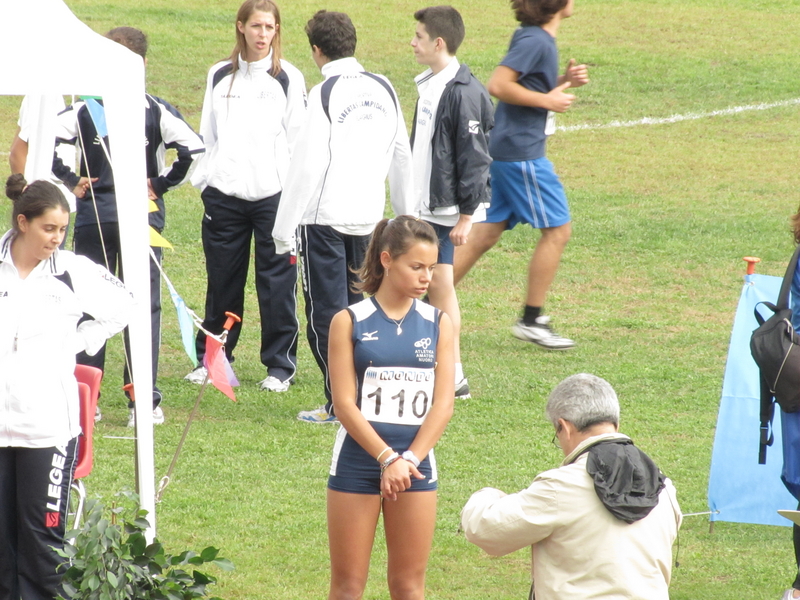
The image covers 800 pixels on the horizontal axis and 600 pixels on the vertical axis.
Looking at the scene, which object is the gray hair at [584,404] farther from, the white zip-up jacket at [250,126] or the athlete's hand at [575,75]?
the athlete's hand at [575,75]

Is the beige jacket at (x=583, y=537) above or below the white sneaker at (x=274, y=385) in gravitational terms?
above

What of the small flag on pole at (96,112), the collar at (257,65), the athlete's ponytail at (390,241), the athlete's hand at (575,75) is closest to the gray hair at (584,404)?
the athlete's ponytail at (390,241)

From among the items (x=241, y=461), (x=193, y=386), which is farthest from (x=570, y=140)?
(x=241, y=461)

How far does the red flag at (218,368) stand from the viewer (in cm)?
516

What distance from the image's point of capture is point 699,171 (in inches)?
556

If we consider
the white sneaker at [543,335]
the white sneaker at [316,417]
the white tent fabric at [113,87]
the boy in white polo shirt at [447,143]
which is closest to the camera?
the white tent fabric at [113,87]

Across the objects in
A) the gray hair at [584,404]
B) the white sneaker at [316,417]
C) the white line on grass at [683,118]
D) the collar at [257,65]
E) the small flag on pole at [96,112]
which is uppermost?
the collar at [257,65]

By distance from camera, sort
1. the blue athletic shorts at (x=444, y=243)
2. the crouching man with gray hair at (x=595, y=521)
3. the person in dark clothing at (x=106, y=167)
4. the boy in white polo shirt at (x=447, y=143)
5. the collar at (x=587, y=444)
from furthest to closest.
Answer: the blue athletic shorts at (x=444, y=243) < the boy in white polo shirt at (x=447, y=143) < the person in dark clothing at (x=106, y=167) < the collar at (x=587, y=444) < the crouching man with gray hair at (x=595, y=521)

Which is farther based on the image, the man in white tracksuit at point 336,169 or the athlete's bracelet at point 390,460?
the man in white tracksuit at point 336,169

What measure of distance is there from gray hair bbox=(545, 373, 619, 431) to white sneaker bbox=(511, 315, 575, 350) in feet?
14.7

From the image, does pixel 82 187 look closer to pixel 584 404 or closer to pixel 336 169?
pixel 336 169

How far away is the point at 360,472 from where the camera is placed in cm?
398

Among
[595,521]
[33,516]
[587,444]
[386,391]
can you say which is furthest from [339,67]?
[595,521]

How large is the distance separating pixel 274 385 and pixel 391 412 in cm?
321
